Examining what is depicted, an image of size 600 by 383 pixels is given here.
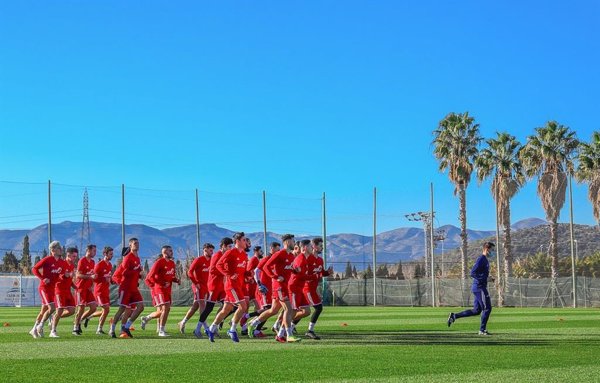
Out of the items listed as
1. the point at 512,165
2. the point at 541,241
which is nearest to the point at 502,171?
the point at 512,165

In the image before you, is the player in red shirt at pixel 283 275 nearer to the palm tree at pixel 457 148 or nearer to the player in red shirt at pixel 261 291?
the player in red shirt at pixel 261 291

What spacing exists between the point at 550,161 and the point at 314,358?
51.0 metres

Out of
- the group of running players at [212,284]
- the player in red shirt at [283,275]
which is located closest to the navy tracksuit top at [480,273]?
the group of running players at [212,284]

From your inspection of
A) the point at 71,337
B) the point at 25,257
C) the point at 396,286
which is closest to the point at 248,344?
the point at 71,337

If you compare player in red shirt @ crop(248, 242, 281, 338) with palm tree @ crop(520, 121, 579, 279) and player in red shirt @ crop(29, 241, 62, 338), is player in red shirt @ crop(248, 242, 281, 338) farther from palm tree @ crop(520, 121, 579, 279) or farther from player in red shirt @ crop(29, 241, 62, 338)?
palm tree @ crop(520, 121, 579, 279)

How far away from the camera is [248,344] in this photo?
18453 mm

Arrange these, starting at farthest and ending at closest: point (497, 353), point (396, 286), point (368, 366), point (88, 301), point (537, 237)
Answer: point (537, 237), point (396, 286), point (88, 301), point (497, 353), point (368, 366)

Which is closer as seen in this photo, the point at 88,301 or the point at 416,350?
the point at 416,350

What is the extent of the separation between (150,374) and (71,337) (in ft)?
29.9

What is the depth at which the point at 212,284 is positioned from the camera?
20938 millimetres

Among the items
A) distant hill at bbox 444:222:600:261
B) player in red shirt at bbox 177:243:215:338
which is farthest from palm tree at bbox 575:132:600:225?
distant hill at bbox 444:222:600:261

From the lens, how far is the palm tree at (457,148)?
216ft

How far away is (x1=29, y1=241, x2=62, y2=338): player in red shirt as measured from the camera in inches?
826

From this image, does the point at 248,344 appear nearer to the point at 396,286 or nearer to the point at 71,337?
the point at 71,337
